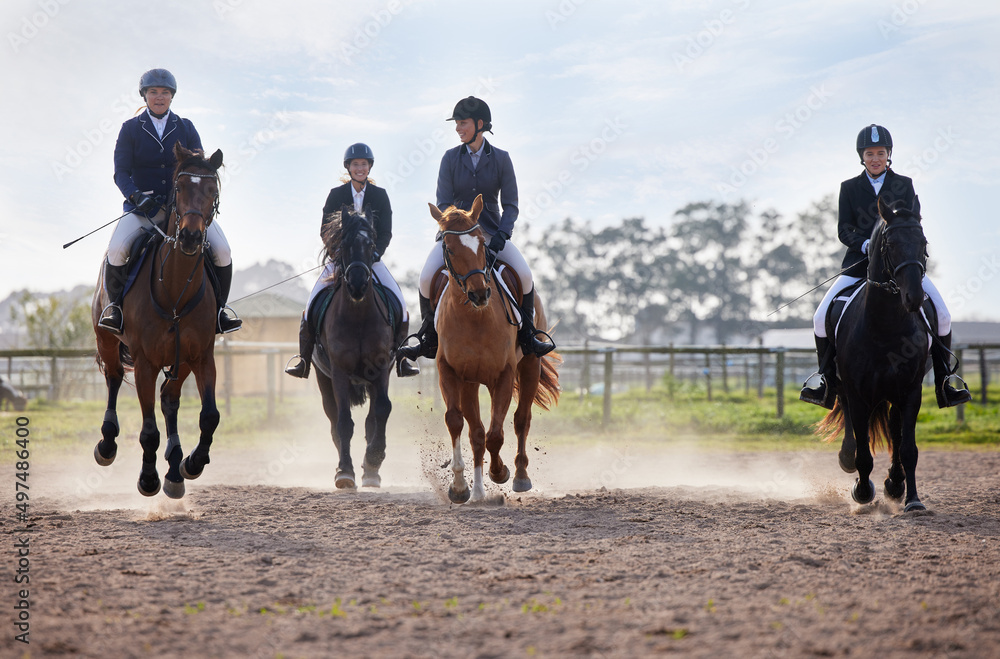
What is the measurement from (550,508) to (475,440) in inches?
33.6

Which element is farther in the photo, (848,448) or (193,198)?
(848,448)

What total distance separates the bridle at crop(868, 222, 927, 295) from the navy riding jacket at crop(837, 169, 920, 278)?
0.97m

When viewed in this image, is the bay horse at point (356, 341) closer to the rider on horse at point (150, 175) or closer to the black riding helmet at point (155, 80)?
the rider on horse at point (150, 175)

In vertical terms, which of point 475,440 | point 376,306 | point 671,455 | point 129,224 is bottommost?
point 671,455

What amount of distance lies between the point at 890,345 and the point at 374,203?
551 cm

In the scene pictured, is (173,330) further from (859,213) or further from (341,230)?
(859,213)

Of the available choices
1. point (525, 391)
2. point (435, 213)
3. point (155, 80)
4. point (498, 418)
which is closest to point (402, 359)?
point (525, 391)

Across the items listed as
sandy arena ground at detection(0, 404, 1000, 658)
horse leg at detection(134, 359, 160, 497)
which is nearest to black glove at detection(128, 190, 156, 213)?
horse leg at detection(134, 359, 160, 497)

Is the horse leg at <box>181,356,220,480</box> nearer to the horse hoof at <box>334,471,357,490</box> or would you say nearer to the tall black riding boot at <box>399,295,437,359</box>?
the horse hoof at <box>334,471,357,490</box>

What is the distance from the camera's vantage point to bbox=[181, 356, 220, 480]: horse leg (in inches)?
260

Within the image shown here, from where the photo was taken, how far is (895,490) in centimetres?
681

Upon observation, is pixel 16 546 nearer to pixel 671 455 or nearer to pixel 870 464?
pixel 870 464

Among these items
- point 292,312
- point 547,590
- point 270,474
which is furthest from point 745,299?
point 547,590

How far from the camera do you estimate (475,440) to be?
6895 millimetres
